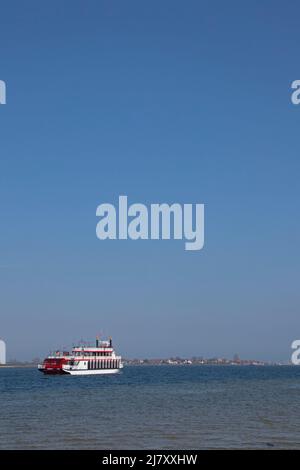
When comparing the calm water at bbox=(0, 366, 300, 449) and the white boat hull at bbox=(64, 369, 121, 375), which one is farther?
the white boat hull at bbox=(64, 369, 121, 375)

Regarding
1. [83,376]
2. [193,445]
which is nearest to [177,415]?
[193,445]

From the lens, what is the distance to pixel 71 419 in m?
51.4

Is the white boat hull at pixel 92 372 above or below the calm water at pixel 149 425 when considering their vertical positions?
below

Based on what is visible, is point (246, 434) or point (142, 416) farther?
point (142, 416)

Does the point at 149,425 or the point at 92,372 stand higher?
the point at 149,425

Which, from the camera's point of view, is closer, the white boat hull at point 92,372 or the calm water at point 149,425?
the calm water at point 149,425

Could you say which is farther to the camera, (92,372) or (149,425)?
(92,372)

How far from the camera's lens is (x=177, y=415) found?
5422 centimetres

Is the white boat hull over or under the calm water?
under

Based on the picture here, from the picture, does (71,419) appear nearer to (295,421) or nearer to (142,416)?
(142,416)
